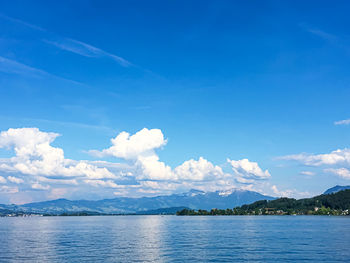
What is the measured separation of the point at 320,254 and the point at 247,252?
1725 cm

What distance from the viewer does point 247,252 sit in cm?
8912

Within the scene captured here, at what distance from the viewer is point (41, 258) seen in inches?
3228

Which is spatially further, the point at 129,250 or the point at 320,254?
the point at 129,250

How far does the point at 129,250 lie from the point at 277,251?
38.9m

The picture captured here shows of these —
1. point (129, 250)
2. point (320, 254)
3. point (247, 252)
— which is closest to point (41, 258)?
point (129, 250)

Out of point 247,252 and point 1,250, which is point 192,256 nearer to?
point 247,252

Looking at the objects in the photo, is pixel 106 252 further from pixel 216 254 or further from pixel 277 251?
pixel 277 251

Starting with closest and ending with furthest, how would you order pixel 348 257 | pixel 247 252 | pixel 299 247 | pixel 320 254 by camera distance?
pixel 348 257 < pixel 320 254 < pixel 247 252 < pixel 299 247

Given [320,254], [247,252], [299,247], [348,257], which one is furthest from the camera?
[299,247]

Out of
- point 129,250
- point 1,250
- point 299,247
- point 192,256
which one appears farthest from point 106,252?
point 299,247

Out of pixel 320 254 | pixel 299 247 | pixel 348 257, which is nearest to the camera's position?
pixel 348 257

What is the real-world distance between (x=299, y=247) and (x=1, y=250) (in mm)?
82759

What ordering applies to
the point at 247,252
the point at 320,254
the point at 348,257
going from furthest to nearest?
the point at 247,252 < the point at 320,254 < the point at 348,257

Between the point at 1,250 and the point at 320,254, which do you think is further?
the point at 1,250
